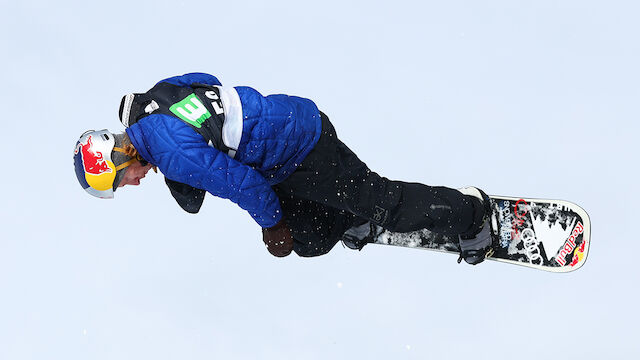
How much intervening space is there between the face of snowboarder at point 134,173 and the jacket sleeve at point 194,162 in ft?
0.50

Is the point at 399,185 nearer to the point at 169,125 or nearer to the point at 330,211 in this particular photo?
the point at 330,211

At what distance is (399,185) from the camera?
4.18 m

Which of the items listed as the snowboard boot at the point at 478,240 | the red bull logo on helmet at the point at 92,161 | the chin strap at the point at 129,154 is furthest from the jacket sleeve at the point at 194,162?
the snowboard boot at the point at 478,240

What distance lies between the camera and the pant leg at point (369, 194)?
13.0 feet

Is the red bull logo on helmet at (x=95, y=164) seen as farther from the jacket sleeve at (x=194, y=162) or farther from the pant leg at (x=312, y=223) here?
the pant leg at (x=312, y=223)

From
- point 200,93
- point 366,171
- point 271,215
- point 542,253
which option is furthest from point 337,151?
point 542,253

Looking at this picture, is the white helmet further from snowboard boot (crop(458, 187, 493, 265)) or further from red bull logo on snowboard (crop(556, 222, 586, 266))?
red bull logo on snowboard (crop(556, 222, 586, 266))

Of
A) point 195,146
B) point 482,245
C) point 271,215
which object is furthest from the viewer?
point 482,245

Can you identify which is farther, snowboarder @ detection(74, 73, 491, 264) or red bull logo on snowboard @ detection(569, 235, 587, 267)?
red bull logo on snowboard @ detection(569, 235, 587, 267)

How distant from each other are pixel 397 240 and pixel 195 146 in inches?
70.8

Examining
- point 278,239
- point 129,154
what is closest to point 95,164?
point 129,154

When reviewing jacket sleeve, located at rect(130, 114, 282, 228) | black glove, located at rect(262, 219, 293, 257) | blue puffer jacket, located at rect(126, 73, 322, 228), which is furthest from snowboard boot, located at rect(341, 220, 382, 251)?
jacket sleeve, located at rect(130, 114, 282, 228)

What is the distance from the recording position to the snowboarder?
3.59 meters

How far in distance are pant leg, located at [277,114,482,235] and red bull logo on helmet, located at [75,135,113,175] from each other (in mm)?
965
